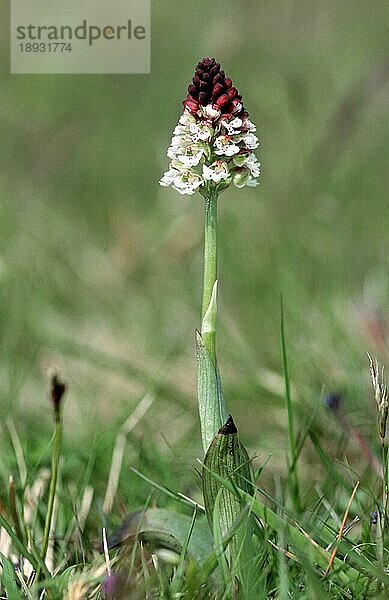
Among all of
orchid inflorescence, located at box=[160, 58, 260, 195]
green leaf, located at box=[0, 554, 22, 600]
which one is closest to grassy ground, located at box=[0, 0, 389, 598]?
green leaf, located at box=[0, 554, 22, 600]

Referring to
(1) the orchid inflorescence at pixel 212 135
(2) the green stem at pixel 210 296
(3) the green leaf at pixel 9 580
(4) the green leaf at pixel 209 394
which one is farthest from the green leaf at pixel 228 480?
(1) the orchid inflorescence at pixel 212 135

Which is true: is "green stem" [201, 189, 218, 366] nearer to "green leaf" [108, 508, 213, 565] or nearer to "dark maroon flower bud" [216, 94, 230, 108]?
"dark maroon flower bud" [216, 94, 230, 108]

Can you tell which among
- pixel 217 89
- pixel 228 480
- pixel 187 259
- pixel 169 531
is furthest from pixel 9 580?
pixel 187 259

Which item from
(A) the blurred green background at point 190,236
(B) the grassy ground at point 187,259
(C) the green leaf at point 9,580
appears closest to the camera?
(C) the green leaf at point 9,580

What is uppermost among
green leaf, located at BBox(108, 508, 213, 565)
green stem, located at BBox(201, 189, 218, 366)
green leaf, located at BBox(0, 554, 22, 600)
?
green stem, located at BBox(201, 189, 218, 366)

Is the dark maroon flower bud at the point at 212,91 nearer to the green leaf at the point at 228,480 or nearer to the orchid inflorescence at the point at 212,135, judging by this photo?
the orchid inflorescence at the point at 212,135

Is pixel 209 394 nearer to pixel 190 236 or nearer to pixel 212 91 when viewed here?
pixel 212 91
